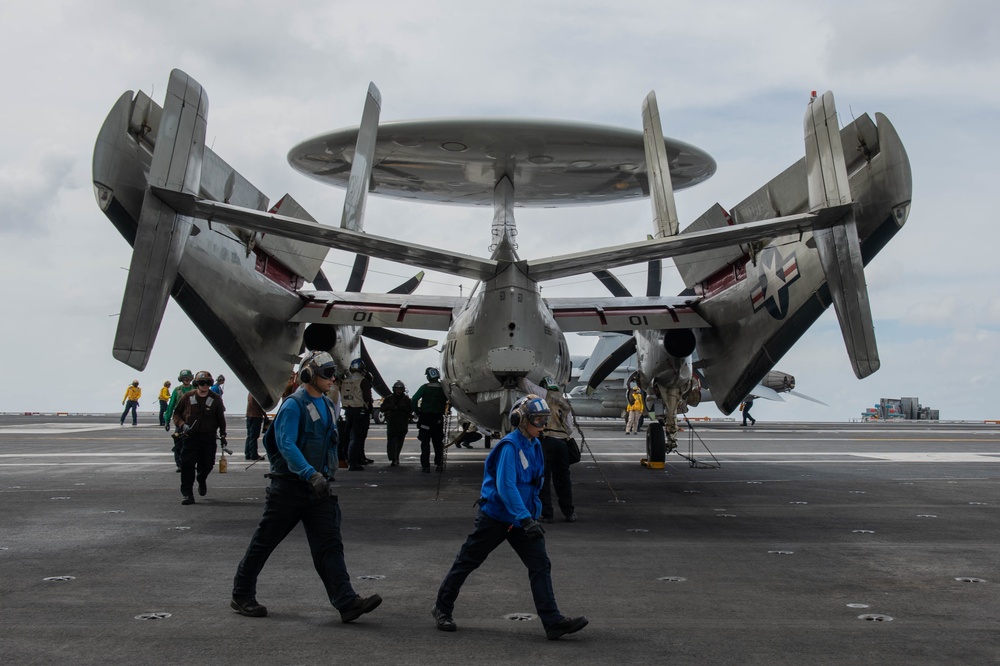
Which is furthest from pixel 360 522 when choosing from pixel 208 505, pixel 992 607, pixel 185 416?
pixel 992 607

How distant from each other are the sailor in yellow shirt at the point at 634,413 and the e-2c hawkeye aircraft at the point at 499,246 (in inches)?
555

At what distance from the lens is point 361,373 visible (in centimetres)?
1802

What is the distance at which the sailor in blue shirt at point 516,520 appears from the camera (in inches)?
230

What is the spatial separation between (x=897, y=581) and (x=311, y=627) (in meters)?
4.83

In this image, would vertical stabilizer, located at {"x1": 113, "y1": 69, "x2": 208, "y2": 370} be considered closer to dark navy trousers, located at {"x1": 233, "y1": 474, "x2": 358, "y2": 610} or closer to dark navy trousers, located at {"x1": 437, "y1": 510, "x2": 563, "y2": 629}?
dark navy trousers, located at {"x1": 233, "y1": 474, "x2": 358, "y2": 610}

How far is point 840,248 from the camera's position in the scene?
10.2m

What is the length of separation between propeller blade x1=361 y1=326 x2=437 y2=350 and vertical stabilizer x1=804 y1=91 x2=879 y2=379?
12818 mm

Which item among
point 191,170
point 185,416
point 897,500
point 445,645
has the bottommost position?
point 445,645

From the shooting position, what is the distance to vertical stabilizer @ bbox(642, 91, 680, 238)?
12.7 metres

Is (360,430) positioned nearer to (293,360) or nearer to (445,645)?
(293,360)

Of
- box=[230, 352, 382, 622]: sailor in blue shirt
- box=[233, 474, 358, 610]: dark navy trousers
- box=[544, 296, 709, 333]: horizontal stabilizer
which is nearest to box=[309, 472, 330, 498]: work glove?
box=[230, 352, 382, 622]: sailor in blue shirt

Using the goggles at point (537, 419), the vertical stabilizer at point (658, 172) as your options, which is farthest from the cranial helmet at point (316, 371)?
the vertical stabilizer at point (658, 172)

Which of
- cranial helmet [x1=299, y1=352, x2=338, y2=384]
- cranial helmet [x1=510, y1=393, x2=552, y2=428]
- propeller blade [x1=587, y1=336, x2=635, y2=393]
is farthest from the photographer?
propeller blade [x1=587, y1=336, x2=635, y2=393]

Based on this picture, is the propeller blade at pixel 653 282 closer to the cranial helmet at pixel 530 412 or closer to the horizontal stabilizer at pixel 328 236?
the horizontal stabilizer at pixel 328 236
